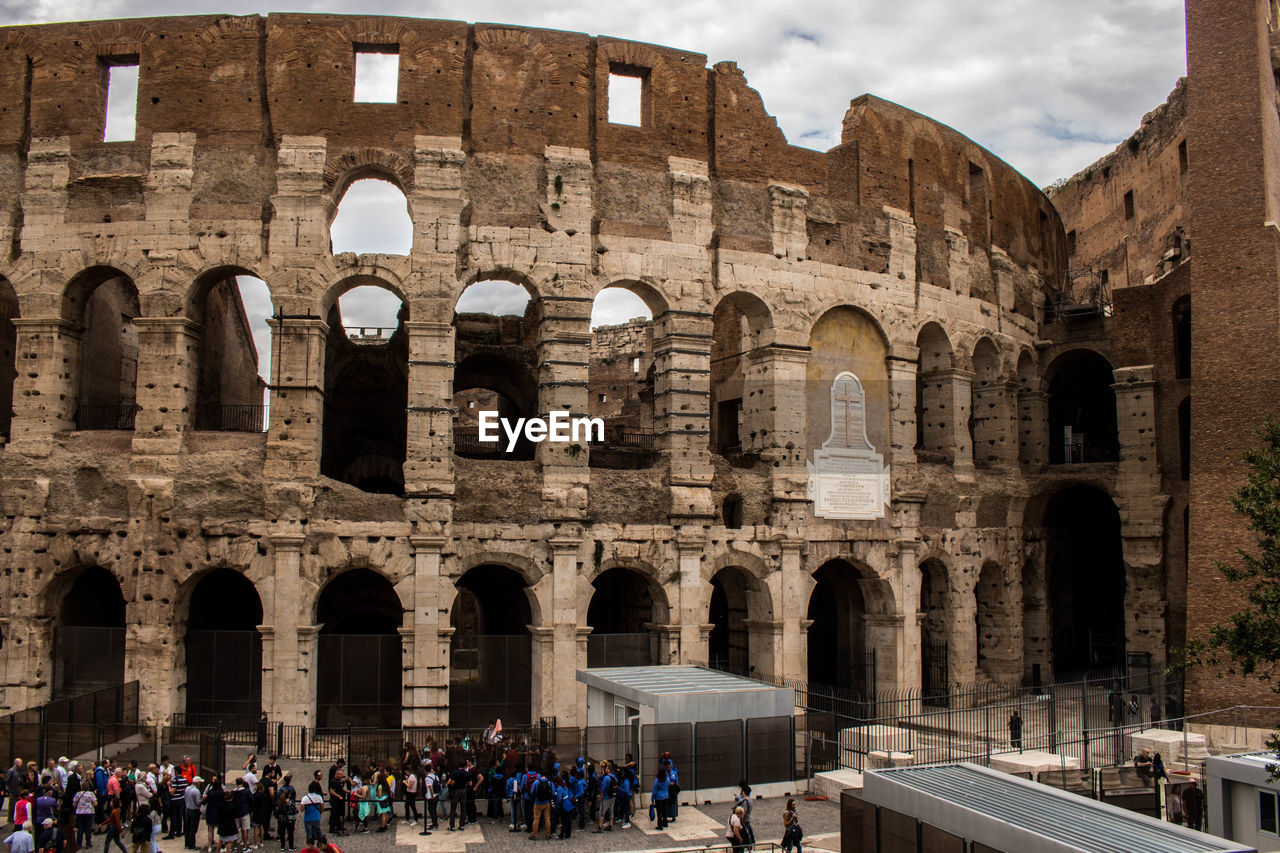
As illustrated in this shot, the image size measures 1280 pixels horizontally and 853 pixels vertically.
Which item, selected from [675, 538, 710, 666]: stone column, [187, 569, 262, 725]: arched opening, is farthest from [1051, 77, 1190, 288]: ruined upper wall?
[187, 569, 262, 725]: arched opening

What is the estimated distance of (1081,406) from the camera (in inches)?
1191

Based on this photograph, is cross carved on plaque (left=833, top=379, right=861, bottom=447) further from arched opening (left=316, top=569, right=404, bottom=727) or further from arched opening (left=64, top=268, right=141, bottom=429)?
arched opening (left=64, top=268, right=141, bottom=429)

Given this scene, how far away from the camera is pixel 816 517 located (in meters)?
21.1

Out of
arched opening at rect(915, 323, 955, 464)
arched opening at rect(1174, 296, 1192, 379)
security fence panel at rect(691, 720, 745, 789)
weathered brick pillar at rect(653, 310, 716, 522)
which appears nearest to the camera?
security fence panel at rect(691, 720, 745, 789)

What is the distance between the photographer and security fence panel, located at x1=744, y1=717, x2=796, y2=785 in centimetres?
1549

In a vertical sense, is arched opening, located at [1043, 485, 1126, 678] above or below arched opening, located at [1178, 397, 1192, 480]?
below

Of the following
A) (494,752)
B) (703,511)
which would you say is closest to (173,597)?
(494,752)

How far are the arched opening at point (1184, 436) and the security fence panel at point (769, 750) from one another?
1499 cm

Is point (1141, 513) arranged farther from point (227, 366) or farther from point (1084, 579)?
point (227, 366)

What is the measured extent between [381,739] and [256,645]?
320 cm

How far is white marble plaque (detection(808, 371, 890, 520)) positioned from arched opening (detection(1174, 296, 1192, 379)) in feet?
29.4

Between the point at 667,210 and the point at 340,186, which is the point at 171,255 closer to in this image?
the point at 340,186

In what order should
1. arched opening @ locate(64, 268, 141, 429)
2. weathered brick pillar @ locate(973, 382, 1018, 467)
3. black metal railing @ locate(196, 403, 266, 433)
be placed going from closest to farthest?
arched opening @ locate(64, 268, 141, 429), black metal railing @ locate(196, 403, 266, 433), weathered brick pillar @ locate(973, 382, 1018, 467)

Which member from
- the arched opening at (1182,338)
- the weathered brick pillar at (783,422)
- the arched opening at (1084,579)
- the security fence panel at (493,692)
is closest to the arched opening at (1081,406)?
the arched opening at (1084,579)
